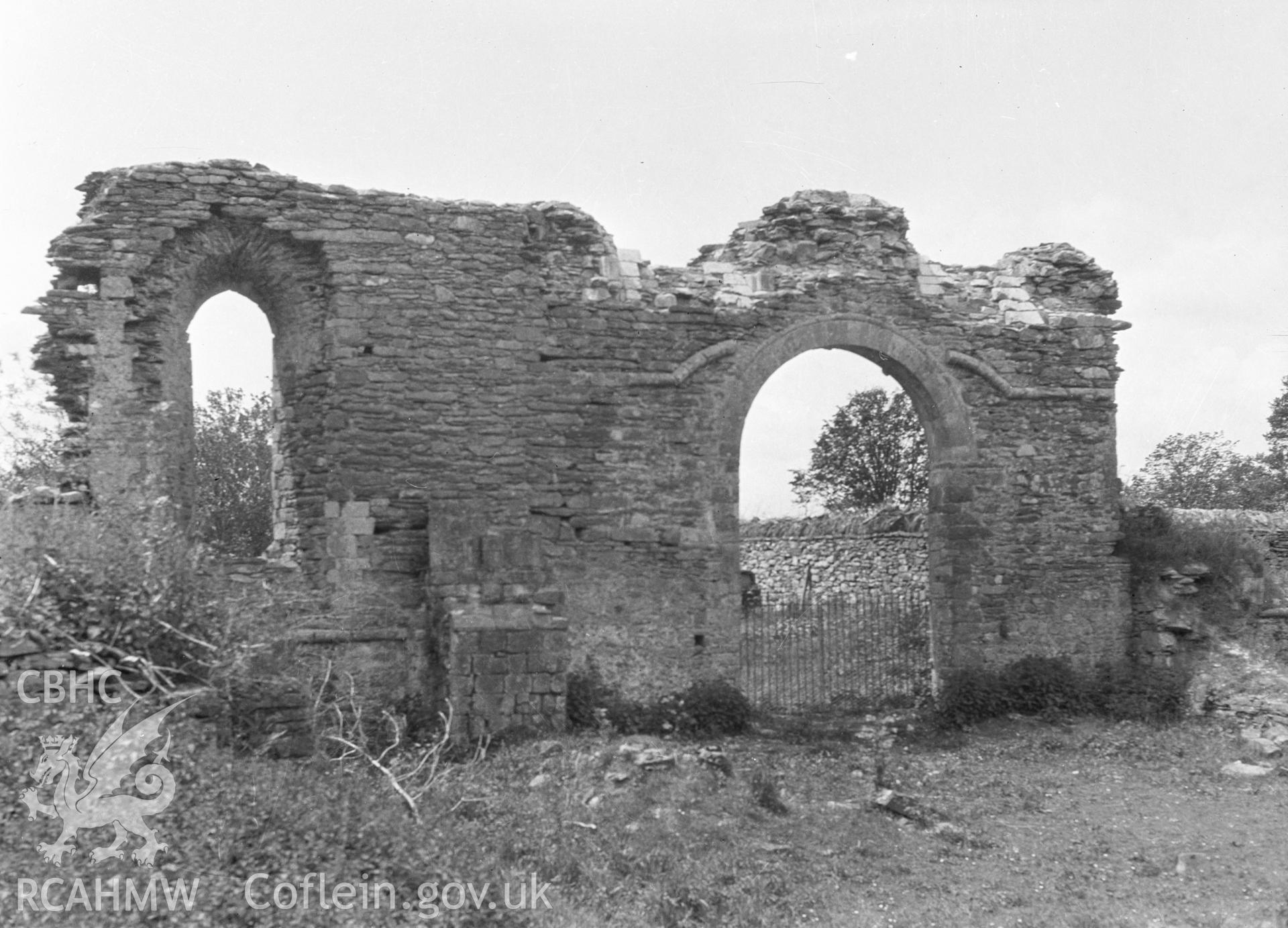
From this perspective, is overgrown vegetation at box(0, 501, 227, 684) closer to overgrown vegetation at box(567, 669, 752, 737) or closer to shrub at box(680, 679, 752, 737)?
overgrown vegetation at box(567, 669, 752, 737)

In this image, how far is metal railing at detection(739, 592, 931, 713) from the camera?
12.2 metres

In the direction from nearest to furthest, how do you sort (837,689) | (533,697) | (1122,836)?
(1122,836) < (533,697) < (837,689)

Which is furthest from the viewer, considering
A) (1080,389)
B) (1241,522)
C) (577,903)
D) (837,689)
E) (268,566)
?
(837,689)

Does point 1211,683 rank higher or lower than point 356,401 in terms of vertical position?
lower

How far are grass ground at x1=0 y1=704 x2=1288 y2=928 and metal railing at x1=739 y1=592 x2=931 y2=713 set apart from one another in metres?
2.01

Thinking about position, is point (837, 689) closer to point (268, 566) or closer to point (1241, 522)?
point (1241, 522)

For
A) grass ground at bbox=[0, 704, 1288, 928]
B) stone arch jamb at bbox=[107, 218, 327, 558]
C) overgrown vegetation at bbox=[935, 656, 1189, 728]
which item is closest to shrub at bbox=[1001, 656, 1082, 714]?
overgrown vegetation at bbox=[935, 656, 1189, 728]

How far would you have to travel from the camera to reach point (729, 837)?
7078 millimetres

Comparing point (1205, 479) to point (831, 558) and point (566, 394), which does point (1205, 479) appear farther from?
point (566, 394)

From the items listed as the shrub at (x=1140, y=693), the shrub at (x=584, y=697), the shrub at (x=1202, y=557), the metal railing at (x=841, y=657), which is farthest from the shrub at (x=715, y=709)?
the shrub at (x=1202, y=557)

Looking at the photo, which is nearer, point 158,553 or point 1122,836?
point 158,553

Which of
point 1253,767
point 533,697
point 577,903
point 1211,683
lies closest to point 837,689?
point 1211,683

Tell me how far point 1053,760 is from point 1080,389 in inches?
151

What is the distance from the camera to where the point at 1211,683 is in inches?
440
